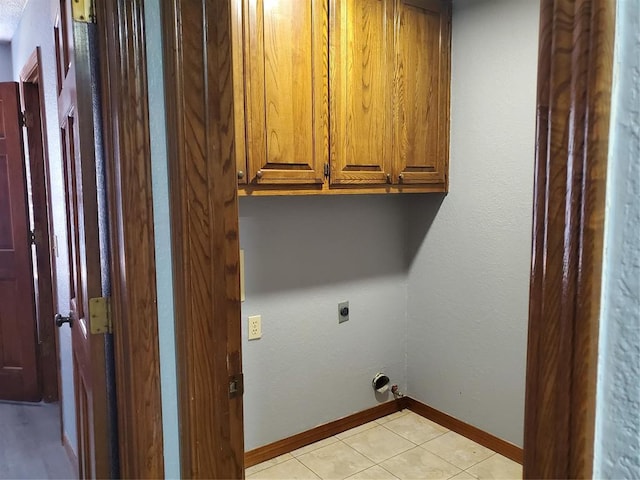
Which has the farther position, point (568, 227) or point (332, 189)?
point (332, 189)

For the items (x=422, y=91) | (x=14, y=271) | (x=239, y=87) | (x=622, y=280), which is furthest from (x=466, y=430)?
(x=14, y=271)

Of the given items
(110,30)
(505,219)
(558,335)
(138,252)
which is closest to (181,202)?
(138,252)

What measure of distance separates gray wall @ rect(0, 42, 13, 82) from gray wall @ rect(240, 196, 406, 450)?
94.0 inches

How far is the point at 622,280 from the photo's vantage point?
0.44 m

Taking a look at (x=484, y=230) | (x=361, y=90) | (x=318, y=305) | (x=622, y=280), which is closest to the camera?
(x=622, y=280)

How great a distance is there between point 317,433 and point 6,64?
332 cm

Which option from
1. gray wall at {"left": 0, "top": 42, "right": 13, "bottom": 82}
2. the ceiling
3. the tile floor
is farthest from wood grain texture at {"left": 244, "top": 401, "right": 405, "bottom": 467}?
gray wall at {"left": 0, "top": 42, "right": 13, "bottom": 82}

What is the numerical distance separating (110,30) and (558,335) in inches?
41.5

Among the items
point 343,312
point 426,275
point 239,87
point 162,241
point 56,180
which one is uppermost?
point 239,87

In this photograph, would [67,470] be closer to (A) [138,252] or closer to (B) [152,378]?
(B) [152,378]

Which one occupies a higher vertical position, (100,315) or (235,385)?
(100,315)

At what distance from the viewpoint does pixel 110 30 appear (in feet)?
3.51

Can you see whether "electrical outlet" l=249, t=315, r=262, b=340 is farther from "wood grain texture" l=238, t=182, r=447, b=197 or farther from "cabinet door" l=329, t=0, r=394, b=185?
"cabinet door" l=329, t=0, r=394, b=185

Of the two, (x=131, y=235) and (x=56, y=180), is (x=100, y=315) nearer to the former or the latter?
(x=131, y=235)
